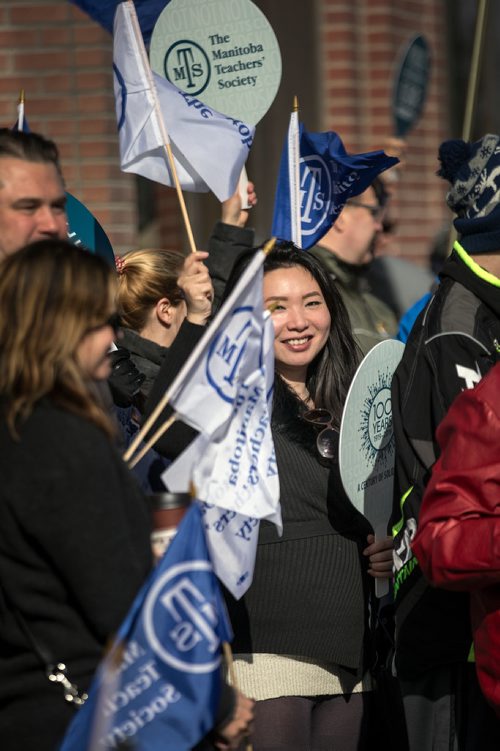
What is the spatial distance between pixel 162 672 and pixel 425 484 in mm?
1051

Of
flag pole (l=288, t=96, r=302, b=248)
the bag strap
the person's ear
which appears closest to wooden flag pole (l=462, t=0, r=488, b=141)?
flag pole (l=288, t=96, r=302, b=248)

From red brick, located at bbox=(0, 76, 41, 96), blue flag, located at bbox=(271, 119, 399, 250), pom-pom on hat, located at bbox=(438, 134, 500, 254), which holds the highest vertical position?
pom-pom on hat, located at bbox=(438, 134, 500, 254)

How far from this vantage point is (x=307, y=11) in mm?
8570

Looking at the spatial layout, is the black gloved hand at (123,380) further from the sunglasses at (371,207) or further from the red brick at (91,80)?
the red brick at (91,80)

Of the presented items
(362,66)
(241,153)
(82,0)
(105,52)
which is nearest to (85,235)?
(241,153)

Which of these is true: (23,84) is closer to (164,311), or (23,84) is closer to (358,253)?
(358,253)

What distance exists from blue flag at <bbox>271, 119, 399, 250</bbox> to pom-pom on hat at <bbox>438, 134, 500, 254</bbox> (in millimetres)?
809

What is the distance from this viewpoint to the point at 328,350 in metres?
4.28

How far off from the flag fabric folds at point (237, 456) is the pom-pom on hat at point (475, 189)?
27.6 inches

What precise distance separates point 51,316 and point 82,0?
7.08 ft

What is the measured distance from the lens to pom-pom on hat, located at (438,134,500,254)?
3.69m

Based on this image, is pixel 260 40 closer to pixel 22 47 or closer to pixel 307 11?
pixel 22 47

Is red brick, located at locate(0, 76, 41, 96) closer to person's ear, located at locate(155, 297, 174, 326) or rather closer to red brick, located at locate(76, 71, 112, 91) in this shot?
red brick, located at locate(76, 71, 112, 91)

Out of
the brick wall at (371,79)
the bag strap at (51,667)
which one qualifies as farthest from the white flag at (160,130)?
the brick wall at (371,79)
